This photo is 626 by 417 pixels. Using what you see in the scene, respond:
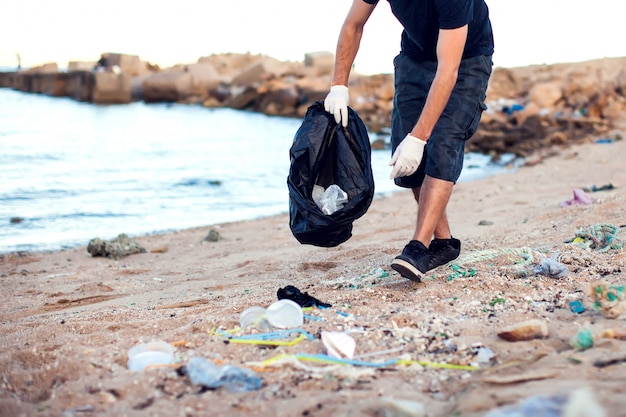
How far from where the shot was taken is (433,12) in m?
3.39

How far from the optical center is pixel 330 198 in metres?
3.56

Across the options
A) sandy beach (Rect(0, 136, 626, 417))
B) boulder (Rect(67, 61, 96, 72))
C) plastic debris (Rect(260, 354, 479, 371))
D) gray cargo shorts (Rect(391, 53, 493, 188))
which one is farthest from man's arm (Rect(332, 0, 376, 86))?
boulder (Rect(67, 61, 96, 72))

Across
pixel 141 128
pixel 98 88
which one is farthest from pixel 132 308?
pixel 98 88

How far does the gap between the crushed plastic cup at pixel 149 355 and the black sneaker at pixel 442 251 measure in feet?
5.24

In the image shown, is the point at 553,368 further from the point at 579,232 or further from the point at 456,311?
the point at 579,232

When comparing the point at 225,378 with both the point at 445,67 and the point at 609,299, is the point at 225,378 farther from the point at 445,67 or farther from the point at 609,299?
the point at 445,67

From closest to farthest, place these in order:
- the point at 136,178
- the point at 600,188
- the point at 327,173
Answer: the point at 327,173
the point at 600,188
the point at 136,178

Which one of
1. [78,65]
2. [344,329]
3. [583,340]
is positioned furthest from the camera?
[78,65]

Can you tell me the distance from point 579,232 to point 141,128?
2035cm

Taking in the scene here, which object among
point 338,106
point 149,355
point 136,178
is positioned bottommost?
point 136,178

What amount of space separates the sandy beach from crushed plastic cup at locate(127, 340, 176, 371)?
0.14 feet

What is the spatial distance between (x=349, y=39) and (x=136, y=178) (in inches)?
317

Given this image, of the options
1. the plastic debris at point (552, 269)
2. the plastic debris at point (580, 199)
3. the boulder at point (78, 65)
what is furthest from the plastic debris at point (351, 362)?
the boulder at point (78, 65)

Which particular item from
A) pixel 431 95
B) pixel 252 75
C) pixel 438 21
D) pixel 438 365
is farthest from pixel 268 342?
pixel 252 75
